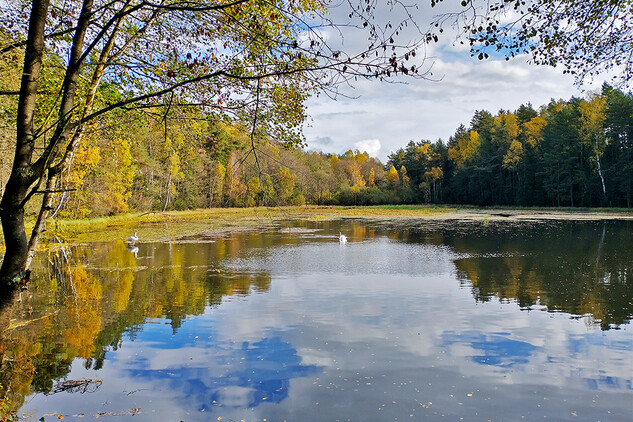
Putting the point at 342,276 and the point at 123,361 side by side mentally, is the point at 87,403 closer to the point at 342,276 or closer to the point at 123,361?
the point at 123,361

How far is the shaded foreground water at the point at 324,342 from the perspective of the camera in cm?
598

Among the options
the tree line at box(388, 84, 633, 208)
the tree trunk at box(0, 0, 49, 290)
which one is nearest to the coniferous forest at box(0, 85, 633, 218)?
the tree line at box(388, 84, 633, 208)

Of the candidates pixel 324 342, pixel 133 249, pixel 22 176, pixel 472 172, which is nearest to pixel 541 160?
pixel 472 172

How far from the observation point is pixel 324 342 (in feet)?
27.2

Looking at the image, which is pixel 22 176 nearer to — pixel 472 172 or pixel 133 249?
pixel 133 249

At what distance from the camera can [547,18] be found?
5.45 meters

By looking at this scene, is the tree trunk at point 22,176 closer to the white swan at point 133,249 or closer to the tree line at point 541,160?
the white swan at point 133,249

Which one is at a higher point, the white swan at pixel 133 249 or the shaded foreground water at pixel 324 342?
the white swan at pixel 133 249

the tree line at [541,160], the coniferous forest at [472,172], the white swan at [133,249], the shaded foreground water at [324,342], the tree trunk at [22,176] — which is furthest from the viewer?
the tree line at [541,160]

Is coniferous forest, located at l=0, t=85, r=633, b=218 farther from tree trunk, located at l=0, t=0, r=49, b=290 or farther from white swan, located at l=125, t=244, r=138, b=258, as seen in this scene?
tree trunk, located at l=0, t=0, r=49, b=290

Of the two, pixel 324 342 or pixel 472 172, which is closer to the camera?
pixel 324 342

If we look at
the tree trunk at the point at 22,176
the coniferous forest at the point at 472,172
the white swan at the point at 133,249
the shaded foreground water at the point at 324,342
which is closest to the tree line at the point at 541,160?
the coniferous forest at the point at 472,172

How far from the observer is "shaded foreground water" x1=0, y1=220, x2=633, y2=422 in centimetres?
598

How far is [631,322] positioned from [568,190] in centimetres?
5177
